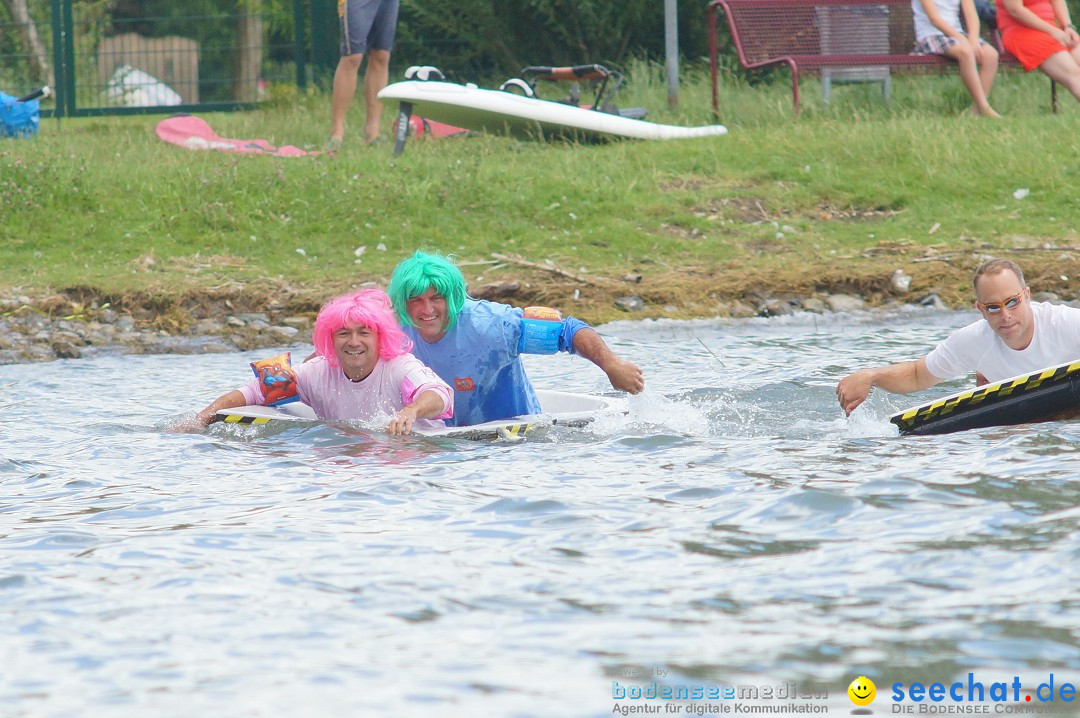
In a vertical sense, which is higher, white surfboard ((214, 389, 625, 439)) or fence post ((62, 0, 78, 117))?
fence post ((62, 0, 78, 117))

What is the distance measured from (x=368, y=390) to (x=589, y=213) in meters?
5.95

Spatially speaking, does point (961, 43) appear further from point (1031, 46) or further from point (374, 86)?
point (374, 86)

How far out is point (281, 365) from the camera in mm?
7422

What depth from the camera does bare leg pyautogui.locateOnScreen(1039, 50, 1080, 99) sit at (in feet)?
48.1

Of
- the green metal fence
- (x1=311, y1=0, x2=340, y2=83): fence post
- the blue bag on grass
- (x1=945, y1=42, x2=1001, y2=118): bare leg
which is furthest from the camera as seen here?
(x1=311, y1=0, x2=340, y2=83): fence post

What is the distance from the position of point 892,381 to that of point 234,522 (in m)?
3.26

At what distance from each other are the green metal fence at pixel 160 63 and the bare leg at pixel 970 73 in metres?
8.80

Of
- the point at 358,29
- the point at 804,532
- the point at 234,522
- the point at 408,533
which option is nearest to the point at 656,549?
the point at 804,532

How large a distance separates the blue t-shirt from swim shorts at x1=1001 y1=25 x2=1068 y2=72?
30.7 feet

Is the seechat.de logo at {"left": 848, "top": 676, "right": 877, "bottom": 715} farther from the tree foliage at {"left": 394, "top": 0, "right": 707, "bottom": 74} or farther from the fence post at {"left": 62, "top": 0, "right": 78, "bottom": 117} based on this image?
the tree foliage at {"left": 394, "top": 0, "right": 707, "bottom": 74}

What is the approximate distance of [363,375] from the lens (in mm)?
7168

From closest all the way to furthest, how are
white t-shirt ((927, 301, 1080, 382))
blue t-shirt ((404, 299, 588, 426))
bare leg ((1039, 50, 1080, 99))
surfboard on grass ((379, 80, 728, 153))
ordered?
white t-shirt ((927, 301, 1080, 382)) → blue t-shirt ((404, 299, 588, 426)) → surfboard on grass ((379, 80, 728, 153)) → bare leg ((1039, 50, 1080, 99))

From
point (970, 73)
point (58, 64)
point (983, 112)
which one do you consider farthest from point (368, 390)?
point (58, 64)

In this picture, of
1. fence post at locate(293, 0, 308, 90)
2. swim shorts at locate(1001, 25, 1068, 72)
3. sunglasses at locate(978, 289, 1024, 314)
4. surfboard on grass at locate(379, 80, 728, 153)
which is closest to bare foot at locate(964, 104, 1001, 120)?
swim shorts at locate(1001, 25, 1068, 72)
